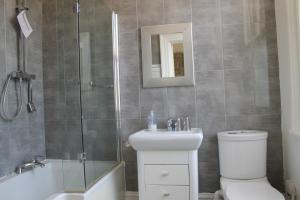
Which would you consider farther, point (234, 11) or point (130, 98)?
point (130, 98)

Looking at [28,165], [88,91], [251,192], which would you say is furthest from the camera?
[28,165]

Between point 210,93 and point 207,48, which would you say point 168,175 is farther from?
point 207,48

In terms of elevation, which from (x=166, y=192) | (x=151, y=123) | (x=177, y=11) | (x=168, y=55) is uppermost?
(x=177, y=11)

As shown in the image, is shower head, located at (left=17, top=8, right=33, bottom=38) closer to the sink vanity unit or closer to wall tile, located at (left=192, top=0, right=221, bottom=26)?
the sink vanity unit

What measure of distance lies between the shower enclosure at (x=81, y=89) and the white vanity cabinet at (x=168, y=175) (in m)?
0.34

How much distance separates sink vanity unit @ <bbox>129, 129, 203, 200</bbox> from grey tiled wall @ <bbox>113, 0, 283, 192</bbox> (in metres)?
0.42

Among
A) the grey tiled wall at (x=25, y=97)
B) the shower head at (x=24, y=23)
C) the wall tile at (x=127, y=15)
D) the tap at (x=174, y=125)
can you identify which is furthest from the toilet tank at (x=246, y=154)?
the shower head at (x=24, y=23)

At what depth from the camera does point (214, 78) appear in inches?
96.4

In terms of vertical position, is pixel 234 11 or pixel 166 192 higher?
pixel 234 11

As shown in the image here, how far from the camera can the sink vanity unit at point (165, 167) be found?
6.76 feet

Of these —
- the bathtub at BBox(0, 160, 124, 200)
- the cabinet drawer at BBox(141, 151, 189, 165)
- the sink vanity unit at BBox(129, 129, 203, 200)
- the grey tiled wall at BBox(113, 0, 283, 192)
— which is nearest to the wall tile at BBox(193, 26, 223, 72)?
the grey tiled wall at BBox(113, 0, 283, 192)

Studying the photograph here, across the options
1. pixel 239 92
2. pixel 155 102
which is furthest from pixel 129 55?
pixel 239 92

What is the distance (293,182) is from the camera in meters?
2.16

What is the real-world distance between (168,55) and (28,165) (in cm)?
153
